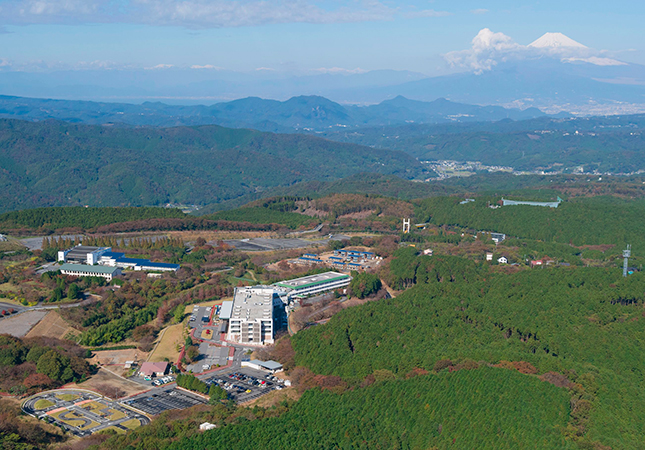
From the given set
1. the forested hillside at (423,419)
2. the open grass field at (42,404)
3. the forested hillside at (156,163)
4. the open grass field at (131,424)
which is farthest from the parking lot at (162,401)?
the forested hillside at (156,163)

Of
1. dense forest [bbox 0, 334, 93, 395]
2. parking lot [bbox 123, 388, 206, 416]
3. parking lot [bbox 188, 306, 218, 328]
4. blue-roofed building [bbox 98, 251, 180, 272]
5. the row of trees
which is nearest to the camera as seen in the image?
parking lot [bbox 123, 388, 206, 416]

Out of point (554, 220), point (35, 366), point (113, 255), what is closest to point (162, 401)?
point (35, 366)

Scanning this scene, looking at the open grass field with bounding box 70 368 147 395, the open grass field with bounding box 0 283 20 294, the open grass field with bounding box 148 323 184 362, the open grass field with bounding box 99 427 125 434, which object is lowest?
the open grass field with bounding box 148 323 184 362

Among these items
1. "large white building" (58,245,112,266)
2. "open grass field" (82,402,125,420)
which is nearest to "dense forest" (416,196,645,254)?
"large white building" (58,245,112,266)

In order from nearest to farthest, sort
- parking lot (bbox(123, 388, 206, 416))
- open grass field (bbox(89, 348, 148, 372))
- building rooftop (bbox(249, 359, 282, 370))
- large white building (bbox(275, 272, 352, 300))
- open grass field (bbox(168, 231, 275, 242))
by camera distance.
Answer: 1. parking lot (bbox(123, 388, 206, 416))
2. building rooftop (bbox(249, 359, 282, 370))
3. open grass field (bbox(89, 348, 148, 372))
4. large white building (bbox(275, 272, 352, 300))
5. open grass field (bbox(168, 231, 275, 242))

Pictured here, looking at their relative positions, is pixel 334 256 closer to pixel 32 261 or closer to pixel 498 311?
pixel 498 311

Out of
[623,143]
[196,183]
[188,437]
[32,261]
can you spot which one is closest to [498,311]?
[188,437]

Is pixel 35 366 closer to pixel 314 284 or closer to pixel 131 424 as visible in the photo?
pixel 131 424

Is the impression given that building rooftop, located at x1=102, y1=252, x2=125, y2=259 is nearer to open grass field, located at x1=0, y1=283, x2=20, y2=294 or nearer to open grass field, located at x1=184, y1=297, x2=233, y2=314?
open grass field, located at x1=0, y1=283, x2=20, y2=294
